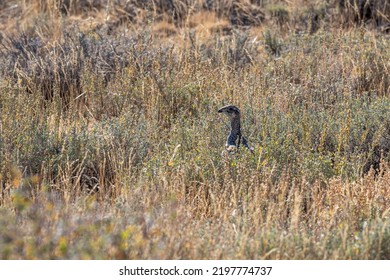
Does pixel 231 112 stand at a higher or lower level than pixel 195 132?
higher

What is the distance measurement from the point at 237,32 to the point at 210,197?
5459 mm

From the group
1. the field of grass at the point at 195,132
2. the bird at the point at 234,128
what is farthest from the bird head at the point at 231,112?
the field of grass at the point at 195,132

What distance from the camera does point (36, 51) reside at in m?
10.4

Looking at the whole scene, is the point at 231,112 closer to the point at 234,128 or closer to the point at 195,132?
A: the point at 234,128

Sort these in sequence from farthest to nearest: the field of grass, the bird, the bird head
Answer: the bird head → the bird → the field of grass

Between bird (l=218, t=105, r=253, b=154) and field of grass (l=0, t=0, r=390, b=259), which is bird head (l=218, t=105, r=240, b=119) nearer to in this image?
bird (l=218, t=105, r=253, b=154)

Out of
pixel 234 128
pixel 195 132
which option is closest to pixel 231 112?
pixel 234 128

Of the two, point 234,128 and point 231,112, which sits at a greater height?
point 231,112

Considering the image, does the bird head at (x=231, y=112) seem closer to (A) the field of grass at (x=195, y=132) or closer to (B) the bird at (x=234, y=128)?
(B) the bird at (x=234, y=128)

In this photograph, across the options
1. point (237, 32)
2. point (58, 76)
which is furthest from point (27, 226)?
point (237, 32)

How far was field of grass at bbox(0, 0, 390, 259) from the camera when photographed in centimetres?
519

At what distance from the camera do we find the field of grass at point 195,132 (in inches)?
204

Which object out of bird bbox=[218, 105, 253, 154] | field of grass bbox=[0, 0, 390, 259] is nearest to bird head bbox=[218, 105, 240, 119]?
bird bbox=[218, 105, 253, 154]

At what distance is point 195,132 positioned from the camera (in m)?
7.58
